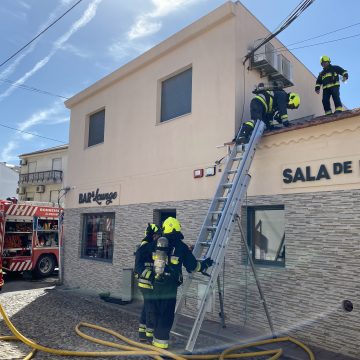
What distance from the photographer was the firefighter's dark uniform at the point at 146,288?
5.76 meters

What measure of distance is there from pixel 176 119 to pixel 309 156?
379cm

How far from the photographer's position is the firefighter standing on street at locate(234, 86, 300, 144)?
7.20 m

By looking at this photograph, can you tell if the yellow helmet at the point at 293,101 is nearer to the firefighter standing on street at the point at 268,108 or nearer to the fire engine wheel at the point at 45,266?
the firefighter standing on street at the point at 268,108

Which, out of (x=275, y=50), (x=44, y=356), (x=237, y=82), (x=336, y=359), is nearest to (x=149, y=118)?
(x=237, y=82)

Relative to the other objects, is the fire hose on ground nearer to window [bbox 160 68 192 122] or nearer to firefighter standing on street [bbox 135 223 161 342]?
firefighter standing on street [bbox 135 223 161 342]

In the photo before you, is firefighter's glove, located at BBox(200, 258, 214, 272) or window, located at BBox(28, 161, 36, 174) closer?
firefighter's glove, located at BBox(200, 258, 214, 272)

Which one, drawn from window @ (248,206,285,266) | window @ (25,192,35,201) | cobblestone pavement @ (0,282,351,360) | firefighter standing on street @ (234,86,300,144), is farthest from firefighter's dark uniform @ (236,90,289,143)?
window @ (25,192,35,201)

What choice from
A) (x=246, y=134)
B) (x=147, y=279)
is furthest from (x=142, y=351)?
(x=246, y=134)

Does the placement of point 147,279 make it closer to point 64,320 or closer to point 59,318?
point 64,320

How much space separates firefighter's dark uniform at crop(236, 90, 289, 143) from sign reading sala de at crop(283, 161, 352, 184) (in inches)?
41.2

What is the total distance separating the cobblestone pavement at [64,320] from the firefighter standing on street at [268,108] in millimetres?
3815

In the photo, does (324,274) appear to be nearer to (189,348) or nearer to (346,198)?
(346,198)

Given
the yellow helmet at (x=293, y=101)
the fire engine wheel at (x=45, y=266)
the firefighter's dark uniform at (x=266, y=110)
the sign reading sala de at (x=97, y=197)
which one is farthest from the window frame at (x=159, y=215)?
the fire engine wheel at (x=45, y=266)

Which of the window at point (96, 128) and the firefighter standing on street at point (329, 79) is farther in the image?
the window at point (96, 128)
